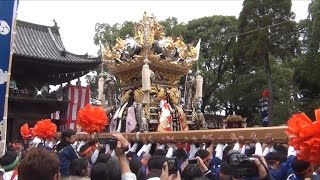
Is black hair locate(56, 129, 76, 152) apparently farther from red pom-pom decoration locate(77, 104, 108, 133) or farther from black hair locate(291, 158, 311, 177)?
black hair locate(291, 158, 311, 177)

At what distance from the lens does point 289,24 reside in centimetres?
2067

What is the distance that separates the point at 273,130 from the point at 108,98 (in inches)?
347

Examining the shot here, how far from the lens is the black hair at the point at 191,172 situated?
385 cm

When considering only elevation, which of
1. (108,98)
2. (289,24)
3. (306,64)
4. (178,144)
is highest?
(289,24)

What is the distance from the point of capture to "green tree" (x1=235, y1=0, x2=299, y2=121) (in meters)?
20.5

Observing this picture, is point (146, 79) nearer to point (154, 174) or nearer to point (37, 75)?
point (154, 174)

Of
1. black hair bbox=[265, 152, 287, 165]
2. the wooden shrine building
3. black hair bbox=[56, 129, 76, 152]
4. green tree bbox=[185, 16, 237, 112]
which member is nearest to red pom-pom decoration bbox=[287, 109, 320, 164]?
black hair bbox=[265, 152, 287, 165]

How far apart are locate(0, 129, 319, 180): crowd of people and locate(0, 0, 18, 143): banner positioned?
1.37 meters

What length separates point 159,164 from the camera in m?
4.63

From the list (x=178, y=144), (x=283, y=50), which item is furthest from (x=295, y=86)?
(x=178, y=144)

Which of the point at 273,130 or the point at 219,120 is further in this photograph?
the point at 219,120

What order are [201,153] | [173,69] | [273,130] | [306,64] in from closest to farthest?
[201,153]
[273,130]
[173,69]
[306,64]

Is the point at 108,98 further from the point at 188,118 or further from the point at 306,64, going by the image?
the point at 306,64

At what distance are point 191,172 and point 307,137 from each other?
4.57 ft
